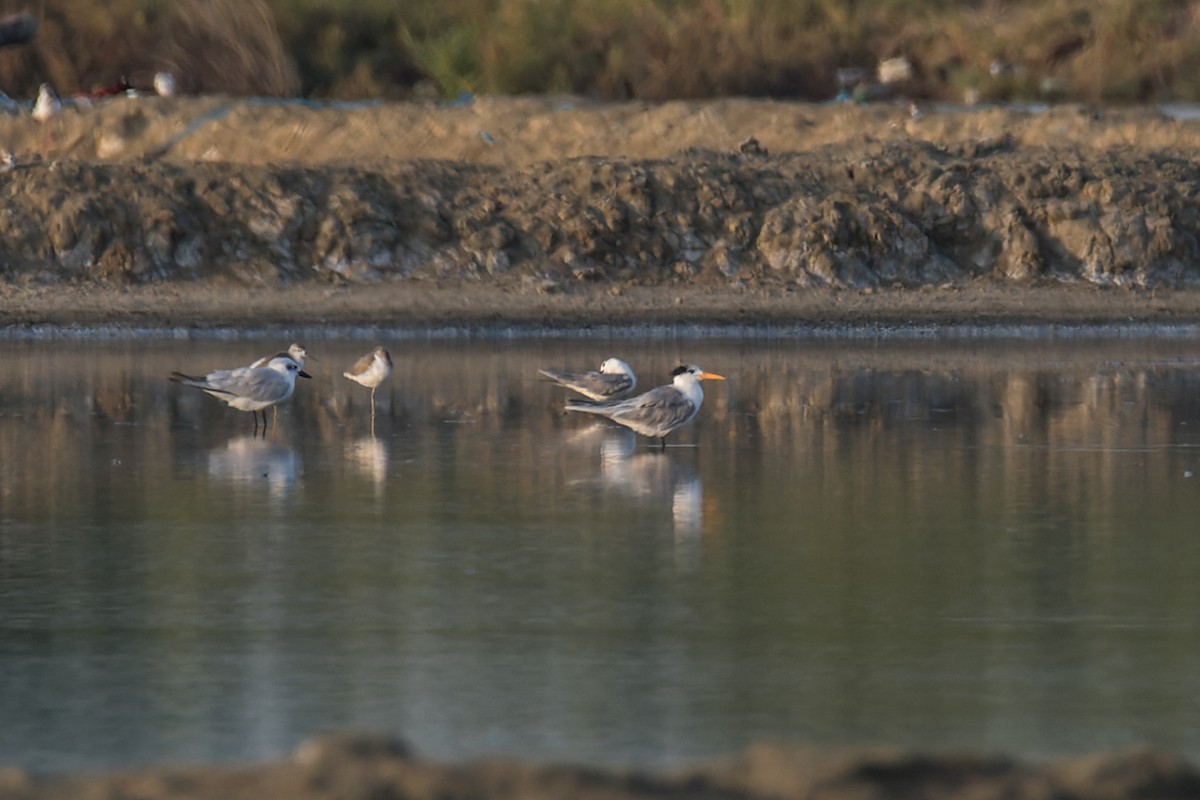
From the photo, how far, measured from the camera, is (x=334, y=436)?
632 inches

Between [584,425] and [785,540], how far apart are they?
584 centimetres

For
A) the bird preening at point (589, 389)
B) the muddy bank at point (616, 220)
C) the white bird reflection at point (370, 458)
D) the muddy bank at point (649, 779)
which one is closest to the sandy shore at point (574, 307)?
the muddy bank at point (616, 220)

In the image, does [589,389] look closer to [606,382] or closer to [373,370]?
[606,382]

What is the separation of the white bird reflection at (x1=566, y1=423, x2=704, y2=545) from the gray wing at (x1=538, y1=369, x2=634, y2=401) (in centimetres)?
73

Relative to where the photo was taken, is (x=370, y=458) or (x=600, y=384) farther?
(x=600, y=384)

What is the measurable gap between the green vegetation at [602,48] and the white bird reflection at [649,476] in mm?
23462

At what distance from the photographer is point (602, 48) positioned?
135 feet

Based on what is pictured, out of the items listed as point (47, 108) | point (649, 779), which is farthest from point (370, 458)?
point (47, 108)

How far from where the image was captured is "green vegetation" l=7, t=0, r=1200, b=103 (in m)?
39.5

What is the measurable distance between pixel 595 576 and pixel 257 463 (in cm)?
477

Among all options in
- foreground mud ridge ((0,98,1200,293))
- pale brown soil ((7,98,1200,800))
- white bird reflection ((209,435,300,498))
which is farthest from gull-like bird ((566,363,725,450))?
foreground mud ridge ((0,98,1200,293))

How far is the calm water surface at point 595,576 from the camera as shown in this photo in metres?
7.52

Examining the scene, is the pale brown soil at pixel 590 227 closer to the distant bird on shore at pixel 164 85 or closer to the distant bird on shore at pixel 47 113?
the distant bird on shore at pixel 47 113

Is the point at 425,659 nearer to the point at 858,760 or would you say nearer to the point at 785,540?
the point at 858,760
